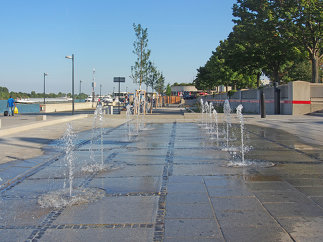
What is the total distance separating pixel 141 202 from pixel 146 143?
6.58 m

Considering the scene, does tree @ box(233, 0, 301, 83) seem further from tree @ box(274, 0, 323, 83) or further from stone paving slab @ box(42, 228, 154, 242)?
stone paving slab @ box(42, 228, 154, 242)

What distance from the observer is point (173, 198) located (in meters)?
4.95

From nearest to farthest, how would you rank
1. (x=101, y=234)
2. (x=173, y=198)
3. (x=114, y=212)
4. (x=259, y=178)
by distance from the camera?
(x=101, y=234) < (x=114, y=212) < (x=173, y=198) < (x=259, y=178)

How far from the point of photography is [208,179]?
6.09 meters

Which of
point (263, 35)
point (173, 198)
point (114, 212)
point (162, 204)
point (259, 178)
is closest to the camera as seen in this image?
point (114, 212)

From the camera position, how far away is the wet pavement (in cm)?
369

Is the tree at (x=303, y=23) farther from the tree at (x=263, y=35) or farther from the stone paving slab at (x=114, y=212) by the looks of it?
the stone paving slab at (x=114, y=212)

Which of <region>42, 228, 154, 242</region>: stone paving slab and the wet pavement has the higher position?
the wet pavement

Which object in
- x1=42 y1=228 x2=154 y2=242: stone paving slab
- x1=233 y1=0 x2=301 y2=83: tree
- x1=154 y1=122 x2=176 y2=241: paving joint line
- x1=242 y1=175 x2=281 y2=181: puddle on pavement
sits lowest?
x1=42 y1=228 x2=154 y2=242: stone paving slab

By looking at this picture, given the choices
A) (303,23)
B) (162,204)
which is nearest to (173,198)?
(162,204)

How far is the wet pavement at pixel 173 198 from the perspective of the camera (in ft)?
12.1

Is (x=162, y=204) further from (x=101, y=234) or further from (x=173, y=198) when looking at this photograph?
(x=101, y=234)

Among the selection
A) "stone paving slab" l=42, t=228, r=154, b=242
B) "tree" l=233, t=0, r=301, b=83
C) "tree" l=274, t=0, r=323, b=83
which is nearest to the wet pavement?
"stone paving slab" l=42, t=228, r=154, b=242

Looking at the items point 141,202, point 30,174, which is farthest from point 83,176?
point 141,202
